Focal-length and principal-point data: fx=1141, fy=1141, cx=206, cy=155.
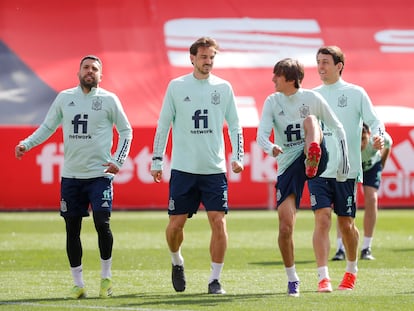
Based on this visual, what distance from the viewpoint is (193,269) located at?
13000mm

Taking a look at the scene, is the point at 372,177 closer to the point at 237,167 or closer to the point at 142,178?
the point at 237,167

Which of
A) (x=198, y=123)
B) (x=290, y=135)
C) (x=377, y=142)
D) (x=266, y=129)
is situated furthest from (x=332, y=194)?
(x=198, y=123)

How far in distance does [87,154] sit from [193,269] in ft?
10.3

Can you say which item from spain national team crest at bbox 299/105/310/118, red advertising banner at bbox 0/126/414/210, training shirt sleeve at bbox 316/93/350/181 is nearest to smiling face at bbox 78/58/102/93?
spain national team crest at bbox 299/105/310/118

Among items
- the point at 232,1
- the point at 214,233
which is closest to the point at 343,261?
the point at 214,233

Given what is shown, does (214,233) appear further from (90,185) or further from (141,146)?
(141,146)

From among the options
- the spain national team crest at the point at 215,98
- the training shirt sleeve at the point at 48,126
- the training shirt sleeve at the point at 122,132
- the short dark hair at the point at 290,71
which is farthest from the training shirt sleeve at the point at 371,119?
the training shirt sleeve at the point at 48,126

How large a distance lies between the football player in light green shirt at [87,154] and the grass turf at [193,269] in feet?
1.86

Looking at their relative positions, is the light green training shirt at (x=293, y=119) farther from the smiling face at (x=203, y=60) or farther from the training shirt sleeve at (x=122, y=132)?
the training shirt sleeve at (x=122, y=132)

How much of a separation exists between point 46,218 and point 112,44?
7.91 metres

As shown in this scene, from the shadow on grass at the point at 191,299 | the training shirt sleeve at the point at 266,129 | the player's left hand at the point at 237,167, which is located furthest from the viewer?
the player's left hand at the point at 237,167

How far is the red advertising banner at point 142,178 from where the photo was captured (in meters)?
24.3

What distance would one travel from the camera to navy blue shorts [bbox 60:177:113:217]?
402 inches

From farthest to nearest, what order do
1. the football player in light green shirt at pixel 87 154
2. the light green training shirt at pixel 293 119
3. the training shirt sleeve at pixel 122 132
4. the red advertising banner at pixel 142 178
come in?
the red advertising banner at pixel 142 178
the training shirt sleeve at pixel 122 132
the football player in light green shirt at pixel 87 154
the light green training shirt at pixel 293 119
